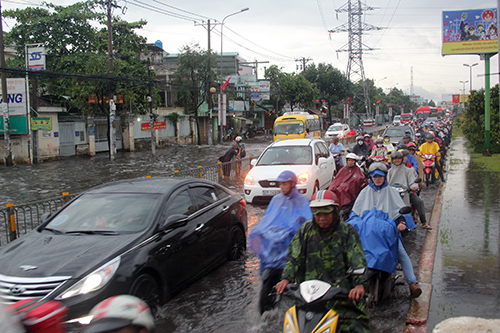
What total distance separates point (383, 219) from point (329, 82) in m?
65.4

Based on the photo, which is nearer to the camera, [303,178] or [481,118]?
[303,178]

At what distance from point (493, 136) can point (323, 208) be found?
74.4ft

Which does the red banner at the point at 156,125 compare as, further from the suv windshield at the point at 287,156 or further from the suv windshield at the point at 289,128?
the suv windshield at the point at 287,156

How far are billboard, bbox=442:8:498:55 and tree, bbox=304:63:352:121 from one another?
41842 millimetres

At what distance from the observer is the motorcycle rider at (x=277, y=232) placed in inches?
176

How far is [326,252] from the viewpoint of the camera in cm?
342

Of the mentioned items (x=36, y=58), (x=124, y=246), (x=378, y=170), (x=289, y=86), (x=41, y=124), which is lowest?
(x=124, y=246)

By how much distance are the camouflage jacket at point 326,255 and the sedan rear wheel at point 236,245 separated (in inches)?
122

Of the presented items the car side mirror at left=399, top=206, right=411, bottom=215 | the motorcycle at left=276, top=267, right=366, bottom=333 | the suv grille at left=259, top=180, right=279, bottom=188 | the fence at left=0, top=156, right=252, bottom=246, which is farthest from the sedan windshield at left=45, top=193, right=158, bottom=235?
the suv grille at left=259, top=180, right=279, bottom=188

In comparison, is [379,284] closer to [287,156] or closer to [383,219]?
[383,219]

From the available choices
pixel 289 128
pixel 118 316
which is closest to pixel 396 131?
pixel 289 128

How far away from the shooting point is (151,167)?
24375 mm

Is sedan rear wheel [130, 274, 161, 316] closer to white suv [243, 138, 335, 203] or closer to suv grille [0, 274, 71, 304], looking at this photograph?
suv grille [0, 274, 71, 304]

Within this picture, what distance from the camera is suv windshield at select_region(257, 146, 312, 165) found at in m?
11.5
